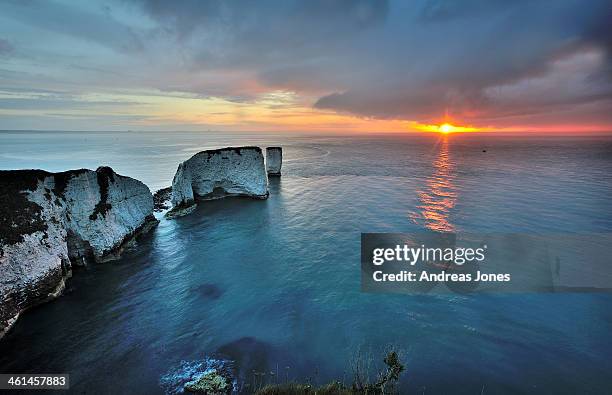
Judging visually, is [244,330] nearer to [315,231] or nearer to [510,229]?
[315,231]

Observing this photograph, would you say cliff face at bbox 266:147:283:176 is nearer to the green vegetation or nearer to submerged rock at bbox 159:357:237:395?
submerged rock at bbox 159:357:237:395

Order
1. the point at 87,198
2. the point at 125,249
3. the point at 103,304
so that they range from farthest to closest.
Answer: the point at 125,249 < the point at 87,198 < the point at 103,304

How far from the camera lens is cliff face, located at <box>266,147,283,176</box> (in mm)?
66438

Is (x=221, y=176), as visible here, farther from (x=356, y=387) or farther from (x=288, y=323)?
(x=356, y=387)

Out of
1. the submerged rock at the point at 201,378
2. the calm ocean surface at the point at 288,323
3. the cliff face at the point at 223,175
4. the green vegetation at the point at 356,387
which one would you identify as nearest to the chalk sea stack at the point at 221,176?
the cliff face at the point at 223,175

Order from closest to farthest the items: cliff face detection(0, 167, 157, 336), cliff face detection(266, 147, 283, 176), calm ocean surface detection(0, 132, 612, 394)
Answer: calm ocean surface detection(0, 132, 612, 394) → cliff face detection(0, 167, 157, 336) → cliff face detection(266, 147, 283, 176)

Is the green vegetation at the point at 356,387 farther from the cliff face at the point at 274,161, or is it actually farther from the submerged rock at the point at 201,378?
the cliff face at the point at 274,161

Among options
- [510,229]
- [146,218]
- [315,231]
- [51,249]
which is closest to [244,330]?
[51,249]

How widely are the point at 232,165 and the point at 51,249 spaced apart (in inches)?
1059

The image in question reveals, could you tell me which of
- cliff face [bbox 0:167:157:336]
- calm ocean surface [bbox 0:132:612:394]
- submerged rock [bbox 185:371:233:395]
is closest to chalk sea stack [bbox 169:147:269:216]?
calm ocean surface [bbox 0:132:612:394]

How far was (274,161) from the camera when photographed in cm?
6650

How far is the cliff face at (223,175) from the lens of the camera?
Result: 135 ft

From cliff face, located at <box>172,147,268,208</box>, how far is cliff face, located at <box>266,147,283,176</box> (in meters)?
20.3

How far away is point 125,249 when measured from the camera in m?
26.3
